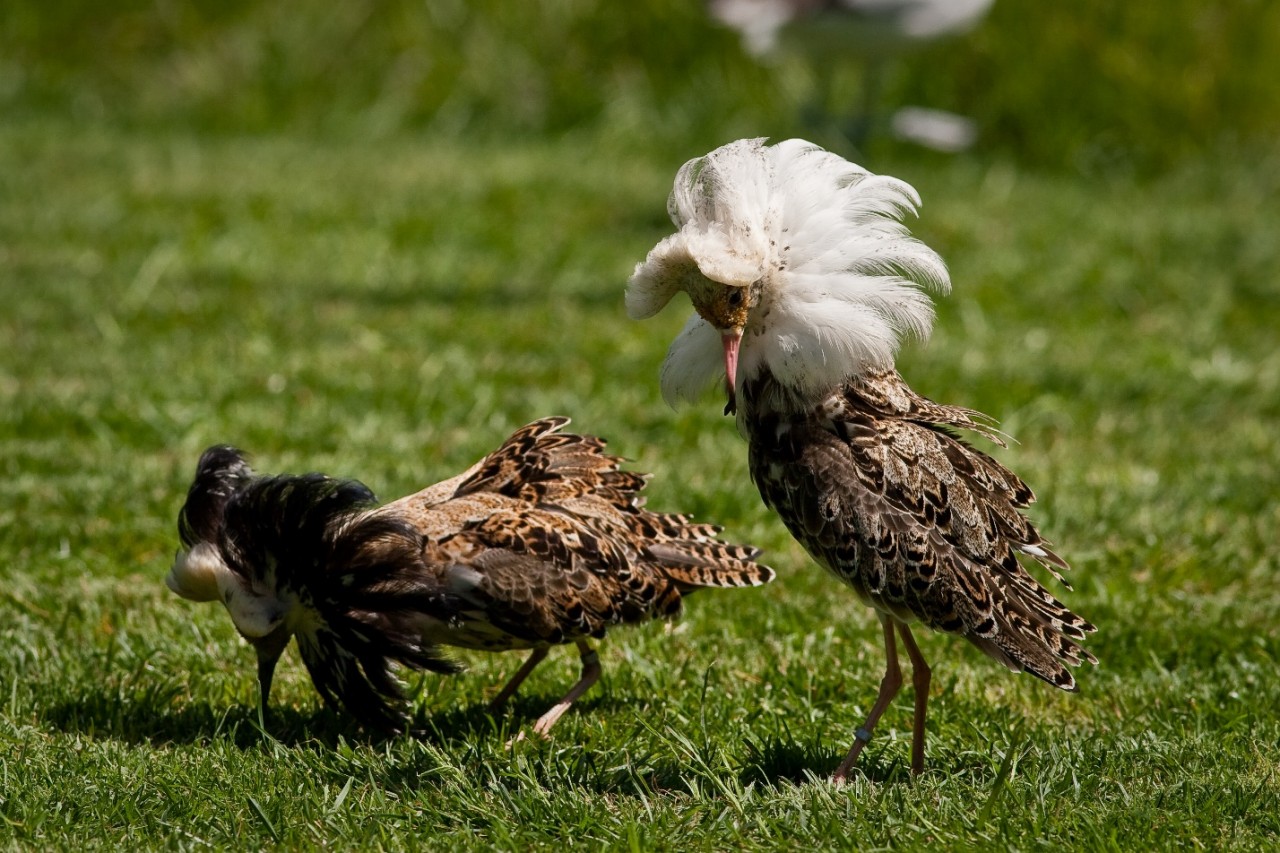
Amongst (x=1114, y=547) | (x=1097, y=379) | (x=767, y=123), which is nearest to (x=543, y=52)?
(x=767, y=123)

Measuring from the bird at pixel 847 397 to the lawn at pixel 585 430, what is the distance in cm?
37

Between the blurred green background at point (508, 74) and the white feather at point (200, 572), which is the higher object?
the blurred green background at point (508, 74)

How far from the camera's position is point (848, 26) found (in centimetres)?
1092

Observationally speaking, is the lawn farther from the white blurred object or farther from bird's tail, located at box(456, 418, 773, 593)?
bird's tail, located at box(456, 418, 773, 593)

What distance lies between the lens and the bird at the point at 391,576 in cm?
436

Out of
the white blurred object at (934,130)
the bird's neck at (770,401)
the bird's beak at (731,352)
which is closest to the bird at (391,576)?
the bird's neck at (770,401)

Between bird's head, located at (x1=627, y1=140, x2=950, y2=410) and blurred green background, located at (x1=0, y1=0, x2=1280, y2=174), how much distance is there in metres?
9.10

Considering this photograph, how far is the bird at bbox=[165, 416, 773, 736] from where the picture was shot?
4.36 metres

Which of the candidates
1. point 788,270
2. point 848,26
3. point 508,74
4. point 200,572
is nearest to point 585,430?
point 200,572

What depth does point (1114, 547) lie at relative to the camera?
20.1 ft

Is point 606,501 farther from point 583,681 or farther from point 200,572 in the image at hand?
point 200,572

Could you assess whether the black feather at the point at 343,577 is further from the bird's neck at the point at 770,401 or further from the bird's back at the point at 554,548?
the bird's neck at the point at 770,401

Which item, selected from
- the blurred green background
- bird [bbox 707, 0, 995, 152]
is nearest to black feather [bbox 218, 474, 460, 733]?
bird [bbox 707, 0, 995, 152]

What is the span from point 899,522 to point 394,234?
7.24 m
